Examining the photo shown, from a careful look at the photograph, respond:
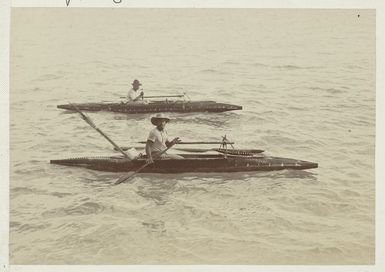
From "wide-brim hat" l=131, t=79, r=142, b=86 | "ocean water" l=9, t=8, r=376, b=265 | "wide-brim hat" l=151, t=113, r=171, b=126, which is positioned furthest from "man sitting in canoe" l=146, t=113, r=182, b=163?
"wide-brim hat" l=131, t=79, r=142, b=86

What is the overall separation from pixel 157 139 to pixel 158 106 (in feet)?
1.90

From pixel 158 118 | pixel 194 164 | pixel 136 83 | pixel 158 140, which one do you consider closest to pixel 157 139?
pixel 158 140

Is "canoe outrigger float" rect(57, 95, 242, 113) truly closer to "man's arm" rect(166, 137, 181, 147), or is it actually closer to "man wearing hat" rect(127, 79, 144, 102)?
"man wearing hat" rect(127, 79, 144, 102)

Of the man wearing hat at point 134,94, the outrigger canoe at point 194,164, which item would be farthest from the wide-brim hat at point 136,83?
the outrigger canoe at point 194,164

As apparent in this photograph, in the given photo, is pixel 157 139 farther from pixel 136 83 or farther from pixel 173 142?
pixel 136 83

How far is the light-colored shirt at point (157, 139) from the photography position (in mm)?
3902

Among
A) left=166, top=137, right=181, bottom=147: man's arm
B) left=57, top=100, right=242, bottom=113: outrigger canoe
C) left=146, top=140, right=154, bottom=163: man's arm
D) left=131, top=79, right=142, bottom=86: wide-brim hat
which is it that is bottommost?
left=146, top=140, right=154, bottom=163: man's arm

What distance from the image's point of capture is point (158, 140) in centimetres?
393

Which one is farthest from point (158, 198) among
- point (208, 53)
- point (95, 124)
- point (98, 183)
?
point (208, 53)

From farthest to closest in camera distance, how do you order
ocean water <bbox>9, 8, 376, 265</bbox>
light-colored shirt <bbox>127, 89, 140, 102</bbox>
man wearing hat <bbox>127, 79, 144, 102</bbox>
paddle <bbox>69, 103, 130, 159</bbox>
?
light-colored shirt <bbox>127, 89, 140, 102</bbox>, man wearing hat <bbox>127, 79, 144, 102</bbox>, paddle <bbox>69, 103, 130, 159</bbox>, ocean water <bbox>9, 8, 376, 265</bbox>

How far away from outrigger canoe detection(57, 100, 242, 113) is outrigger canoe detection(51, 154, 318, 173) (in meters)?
0.34

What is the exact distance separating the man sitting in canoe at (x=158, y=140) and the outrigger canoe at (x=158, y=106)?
30 centimetres

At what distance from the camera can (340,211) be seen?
3.77 meters

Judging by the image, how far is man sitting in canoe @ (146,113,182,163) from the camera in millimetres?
3902
